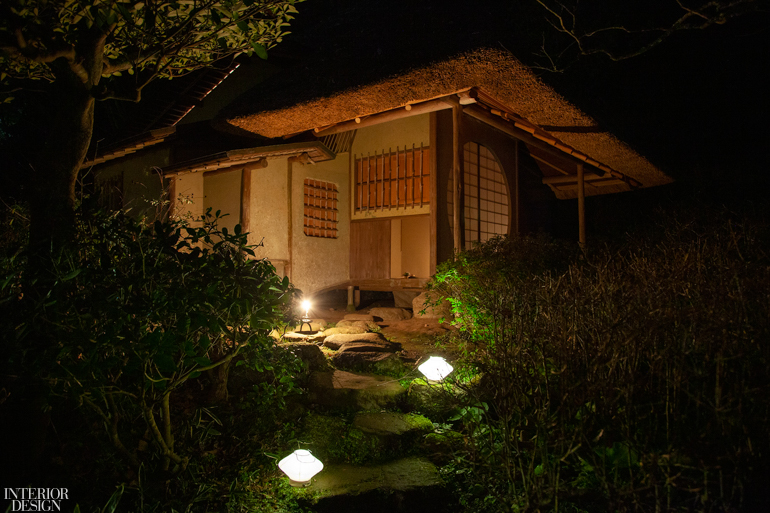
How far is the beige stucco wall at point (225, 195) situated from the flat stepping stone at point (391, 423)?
199 inches

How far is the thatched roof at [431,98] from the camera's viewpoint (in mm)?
5766

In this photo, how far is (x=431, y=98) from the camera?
6.32m

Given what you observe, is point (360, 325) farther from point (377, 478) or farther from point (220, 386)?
point (377, 478)

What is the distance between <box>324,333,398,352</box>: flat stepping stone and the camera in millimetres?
5672

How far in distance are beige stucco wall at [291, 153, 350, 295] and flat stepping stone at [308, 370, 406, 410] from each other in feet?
13.6

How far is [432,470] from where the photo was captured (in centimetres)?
325

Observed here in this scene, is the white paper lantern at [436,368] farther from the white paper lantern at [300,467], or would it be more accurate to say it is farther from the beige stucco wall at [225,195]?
the beige stucco wall at [225,195]

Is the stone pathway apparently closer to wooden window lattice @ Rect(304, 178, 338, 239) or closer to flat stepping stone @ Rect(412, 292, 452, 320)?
flat stepping stone @ Rect(412, 292, 452, 320)

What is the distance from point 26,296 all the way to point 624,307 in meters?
3.36

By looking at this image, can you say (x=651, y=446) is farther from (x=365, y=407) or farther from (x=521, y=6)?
(x=521, y=6)

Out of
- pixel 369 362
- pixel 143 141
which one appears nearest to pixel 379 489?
pixel 369 362

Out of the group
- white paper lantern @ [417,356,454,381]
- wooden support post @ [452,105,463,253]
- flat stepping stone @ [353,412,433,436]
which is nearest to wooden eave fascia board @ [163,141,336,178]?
wooden support post @ [452,105,463,253]

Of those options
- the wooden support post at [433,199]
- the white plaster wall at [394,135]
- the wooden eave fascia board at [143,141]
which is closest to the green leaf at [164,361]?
the wooden support post at [433,199]

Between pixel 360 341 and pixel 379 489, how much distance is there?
294 cm
